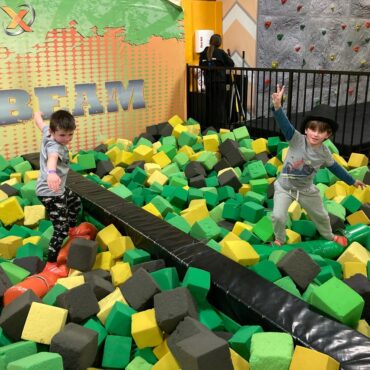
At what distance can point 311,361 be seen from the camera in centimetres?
164

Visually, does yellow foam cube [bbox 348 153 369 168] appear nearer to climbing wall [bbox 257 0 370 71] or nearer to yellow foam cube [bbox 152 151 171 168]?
yellow foam cube [bbox 152 151 171 168]

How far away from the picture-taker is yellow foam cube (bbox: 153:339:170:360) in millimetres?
1972

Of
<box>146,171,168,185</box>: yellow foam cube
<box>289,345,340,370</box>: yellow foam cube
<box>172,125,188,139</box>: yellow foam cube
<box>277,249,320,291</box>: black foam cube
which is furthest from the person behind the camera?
<box>172,125,188,139</box>: yellow foam cube

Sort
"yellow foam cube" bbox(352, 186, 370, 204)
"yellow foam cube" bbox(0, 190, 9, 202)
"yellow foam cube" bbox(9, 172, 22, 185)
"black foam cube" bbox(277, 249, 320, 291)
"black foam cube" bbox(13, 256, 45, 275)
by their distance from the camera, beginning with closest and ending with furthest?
1. "black foam cube" bbox(277, 249, 320, 291)
2. "black foam cube" bbox(13, 256, 45, 275)
3. "yellow foam cube" bbox(352, 186, 370, 204)
4. "yellow foam cube" bbox(0, 190, 9, 202)
5. "yellow foam cube" bbox(9, 172, 22, 185)

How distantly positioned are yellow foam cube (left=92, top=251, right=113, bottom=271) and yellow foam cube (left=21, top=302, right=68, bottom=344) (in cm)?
72

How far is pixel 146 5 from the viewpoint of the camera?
567 cm

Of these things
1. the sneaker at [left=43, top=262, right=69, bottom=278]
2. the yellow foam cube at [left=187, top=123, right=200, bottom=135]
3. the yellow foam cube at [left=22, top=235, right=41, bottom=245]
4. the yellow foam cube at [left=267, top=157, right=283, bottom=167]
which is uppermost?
the yellow foam cube at [left=187, top=123, right=200, bottom=135]

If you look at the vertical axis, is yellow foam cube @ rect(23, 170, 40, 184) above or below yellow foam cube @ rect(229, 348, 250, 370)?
above

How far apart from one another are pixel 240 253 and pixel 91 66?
3723mm

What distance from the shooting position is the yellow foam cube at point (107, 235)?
9.62 feet

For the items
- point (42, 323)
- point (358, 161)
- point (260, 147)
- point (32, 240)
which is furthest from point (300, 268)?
point (260, 147)

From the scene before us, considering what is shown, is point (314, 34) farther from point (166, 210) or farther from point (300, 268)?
point (300, 268)

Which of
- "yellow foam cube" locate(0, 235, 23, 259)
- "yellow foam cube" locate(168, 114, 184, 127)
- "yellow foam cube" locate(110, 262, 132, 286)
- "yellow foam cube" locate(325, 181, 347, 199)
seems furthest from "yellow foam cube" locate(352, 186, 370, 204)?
"yellow foam cube" locate(168, 114, 184, 127)

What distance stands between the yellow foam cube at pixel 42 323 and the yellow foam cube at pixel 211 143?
338 cm
